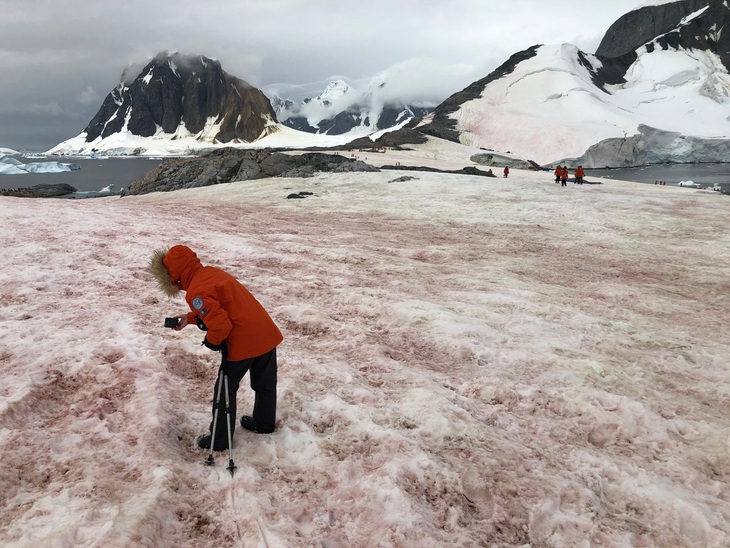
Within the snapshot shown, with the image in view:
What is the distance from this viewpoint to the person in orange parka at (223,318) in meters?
4.34

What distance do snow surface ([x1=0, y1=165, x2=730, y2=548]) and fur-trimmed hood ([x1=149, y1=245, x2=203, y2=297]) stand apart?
173 centimetres

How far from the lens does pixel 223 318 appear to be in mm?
4348

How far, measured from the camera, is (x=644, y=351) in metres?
8.09

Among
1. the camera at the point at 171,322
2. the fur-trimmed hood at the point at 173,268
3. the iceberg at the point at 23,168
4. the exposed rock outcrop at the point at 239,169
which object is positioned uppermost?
the iceberg at the point at 23,168

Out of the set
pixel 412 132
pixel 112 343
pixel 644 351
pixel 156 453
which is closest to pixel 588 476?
pixel 644 351

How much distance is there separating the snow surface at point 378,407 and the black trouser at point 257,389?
0.25m

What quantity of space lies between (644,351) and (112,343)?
29.4ft

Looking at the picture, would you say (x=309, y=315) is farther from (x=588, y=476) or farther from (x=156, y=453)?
(x=588, y=476)

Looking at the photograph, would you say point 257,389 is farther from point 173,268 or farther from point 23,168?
point 23,168

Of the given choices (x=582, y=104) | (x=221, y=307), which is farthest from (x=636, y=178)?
(x=221, y=307)

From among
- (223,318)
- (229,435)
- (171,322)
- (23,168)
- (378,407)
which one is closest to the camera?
(223,318)

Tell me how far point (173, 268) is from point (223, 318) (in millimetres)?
777

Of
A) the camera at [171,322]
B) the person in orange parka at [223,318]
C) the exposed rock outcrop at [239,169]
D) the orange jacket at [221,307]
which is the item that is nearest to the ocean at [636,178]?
the exposed rock outcrop at [239,169]

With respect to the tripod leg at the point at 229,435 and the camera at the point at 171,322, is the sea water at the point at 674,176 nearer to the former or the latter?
the tripod leg at the point at 229,435
